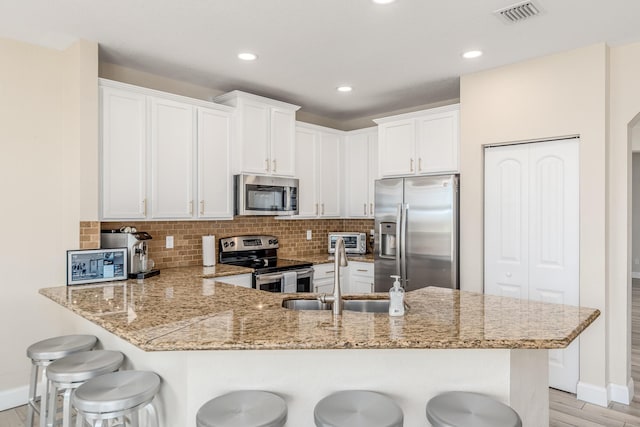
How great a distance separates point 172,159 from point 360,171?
2.36m

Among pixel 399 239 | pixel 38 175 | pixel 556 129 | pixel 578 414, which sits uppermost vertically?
pixel 556 129

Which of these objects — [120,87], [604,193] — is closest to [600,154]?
[604,193]

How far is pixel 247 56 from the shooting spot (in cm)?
341

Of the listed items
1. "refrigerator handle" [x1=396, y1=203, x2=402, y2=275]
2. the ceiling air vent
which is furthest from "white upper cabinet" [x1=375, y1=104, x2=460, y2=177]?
the ceiling air vent

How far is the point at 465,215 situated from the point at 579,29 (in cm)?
167

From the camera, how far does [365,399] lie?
5.65 feet

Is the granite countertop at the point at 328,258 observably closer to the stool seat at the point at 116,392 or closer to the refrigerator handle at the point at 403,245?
the refrigerator handle at the point at 403,245

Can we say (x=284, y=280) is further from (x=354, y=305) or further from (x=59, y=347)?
(x=59, y=347)

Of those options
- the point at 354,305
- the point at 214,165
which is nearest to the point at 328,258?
the point at 214,165

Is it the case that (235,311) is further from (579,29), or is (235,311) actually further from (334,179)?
(334,179)

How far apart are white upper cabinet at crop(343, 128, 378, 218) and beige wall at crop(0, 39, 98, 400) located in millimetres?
2966

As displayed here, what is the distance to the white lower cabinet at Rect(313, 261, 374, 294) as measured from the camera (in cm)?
465

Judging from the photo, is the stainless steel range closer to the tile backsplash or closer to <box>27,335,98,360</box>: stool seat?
the tile backsplash

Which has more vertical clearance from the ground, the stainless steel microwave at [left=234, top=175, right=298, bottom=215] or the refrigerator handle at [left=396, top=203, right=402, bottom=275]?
the stainless steel microwave at [left=234, top=175, right=298, bottom=215]
